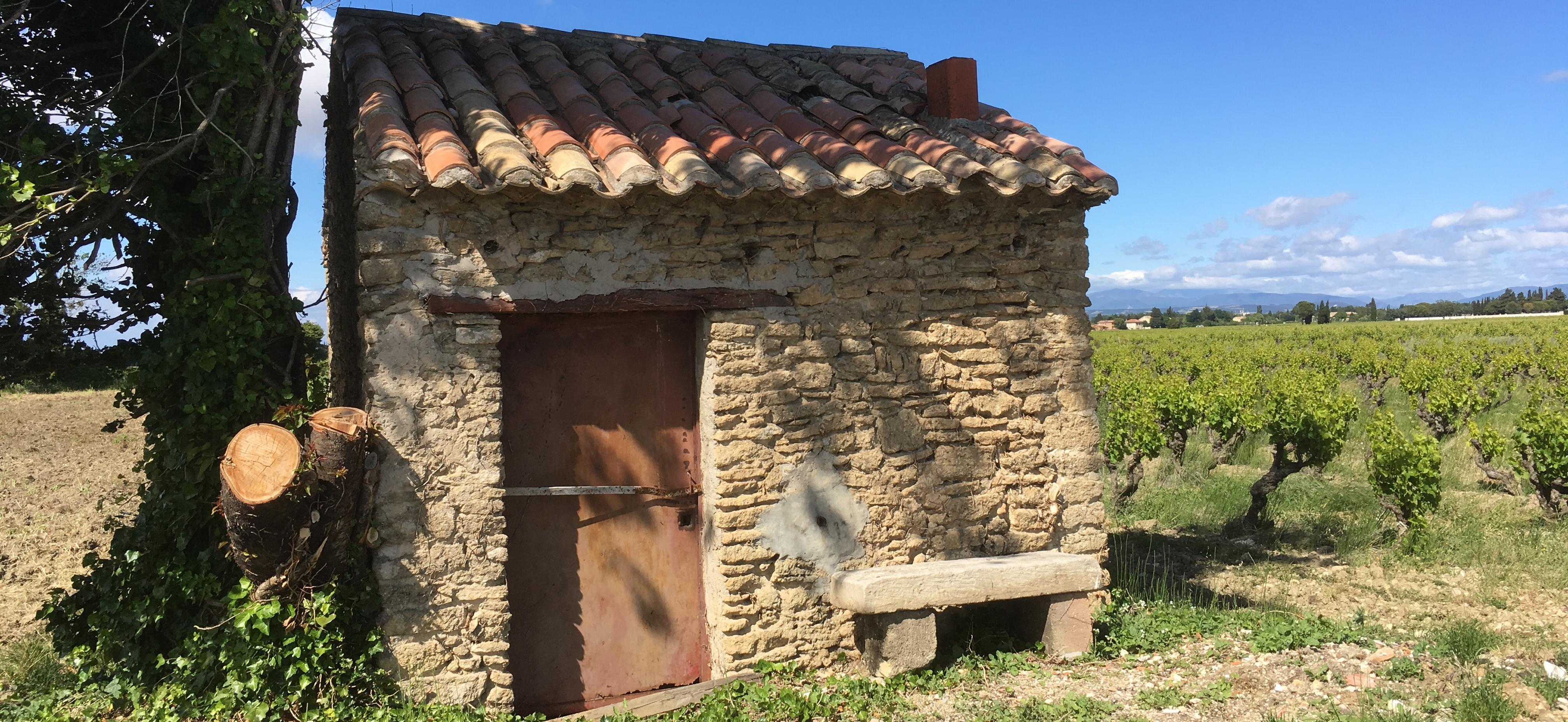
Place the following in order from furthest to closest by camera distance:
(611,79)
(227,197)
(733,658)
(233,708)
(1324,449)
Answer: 1. (1324,449)
2. (611,79)
3. (733,658)
4. (227,197)
5. (233,708)

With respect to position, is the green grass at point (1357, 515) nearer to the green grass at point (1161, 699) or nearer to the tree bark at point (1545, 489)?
the tree bark at point (1545, 489)

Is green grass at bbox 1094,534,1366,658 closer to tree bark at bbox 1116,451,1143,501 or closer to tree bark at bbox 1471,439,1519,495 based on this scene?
tree bark at bbox 1116,451,1143,501

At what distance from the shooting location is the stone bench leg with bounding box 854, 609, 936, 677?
4.47m

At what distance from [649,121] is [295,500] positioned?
245 cm

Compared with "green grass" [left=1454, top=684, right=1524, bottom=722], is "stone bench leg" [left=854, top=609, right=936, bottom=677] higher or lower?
higher

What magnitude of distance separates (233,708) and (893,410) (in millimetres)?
3290

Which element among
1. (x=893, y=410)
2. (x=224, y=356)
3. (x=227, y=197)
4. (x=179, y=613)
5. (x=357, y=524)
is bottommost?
(x=179, y=613)

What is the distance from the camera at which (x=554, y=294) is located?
4285 mm

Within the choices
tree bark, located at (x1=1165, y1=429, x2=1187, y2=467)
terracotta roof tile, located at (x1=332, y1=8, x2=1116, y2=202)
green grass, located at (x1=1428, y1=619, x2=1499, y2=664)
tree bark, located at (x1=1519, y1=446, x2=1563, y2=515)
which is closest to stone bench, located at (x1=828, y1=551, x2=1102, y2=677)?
green grass, located at (x1=1428, y1=619, x2=1499, y2=664)

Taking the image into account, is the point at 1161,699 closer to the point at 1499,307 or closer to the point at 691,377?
the point at 691,377

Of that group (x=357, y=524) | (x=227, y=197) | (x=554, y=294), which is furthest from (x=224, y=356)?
(x=554, y=294)

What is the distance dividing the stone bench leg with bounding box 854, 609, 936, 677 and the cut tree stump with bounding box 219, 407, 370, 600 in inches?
97.2

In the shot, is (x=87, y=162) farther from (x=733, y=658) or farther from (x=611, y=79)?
(x=733, y=658)

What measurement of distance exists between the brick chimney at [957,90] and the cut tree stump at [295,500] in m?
3.70
